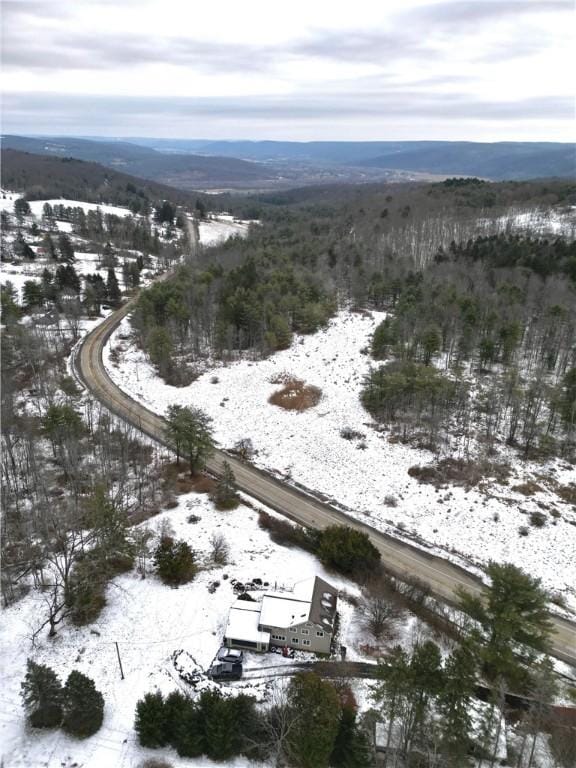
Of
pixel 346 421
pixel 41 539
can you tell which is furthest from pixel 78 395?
pixel 346 421

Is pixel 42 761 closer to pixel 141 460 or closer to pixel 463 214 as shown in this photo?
pixel 141 460

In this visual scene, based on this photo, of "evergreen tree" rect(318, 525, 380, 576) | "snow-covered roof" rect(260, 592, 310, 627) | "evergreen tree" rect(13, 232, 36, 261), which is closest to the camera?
"snow-covered roof" rect(260, 592, 310, 627)

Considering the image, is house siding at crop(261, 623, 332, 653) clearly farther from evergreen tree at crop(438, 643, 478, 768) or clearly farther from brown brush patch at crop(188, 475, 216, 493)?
brown brush patch at crop(188, 475, 216, 493)

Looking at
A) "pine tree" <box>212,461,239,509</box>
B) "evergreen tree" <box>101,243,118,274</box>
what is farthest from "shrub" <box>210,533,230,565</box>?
"evergreen tree" <box>101,243,118,274</box>

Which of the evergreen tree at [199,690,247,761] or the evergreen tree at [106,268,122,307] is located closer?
the evergreen tree at [199,690,247,761]

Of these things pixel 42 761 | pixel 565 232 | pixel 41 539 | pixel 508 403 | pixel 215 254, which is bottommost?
pixel 42 761

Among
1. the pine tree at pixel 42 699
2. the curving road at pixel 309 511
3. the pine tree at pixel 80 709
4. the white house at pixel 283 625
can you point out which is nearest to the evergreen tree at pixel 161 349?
the curving road at pixel 309 511

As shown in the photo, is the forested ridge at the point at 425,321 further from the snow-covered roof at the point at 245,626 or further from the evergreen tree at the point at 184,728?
the evergreen tree at the point at 184,728
